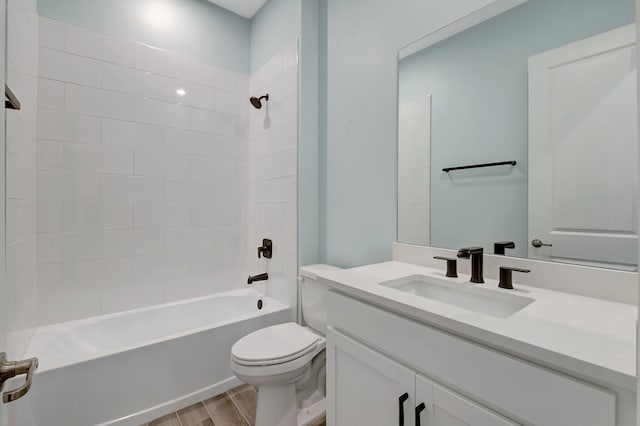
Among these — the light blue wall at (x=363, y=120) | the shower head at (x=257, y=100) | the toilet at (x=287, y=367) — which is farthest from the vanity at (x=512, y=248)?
the shower head at (x=257, y=100)

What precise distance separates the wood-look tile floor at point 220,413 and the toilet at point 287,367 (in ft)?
0.54

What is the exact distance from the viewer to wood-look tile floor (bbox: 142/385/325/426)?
60.5 inches

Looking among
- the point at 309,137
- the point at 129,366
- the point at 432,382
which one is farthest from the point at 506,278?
the point at 129,366

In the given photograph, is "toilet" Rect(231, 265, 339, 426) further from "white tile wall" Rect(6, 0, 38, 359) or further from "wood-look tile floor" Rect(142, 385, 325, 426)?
"white tile wall" Rect(6, 0, 38, 359)

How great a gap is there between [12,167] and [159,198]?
84 centimetres

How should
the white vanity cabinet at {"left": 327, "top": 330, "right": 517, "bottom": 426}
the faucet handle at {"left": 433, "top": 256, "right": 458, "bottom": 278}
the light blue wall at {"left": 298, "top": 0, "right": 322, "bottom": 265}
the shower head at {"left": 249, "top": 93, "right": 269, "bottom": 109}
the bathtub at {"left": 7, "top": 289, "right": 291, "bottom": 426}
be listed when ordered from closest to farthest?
the white vanity cabinet at {"left": 327, "top": 330, "right": 517, "bottom": 426}
the faucet handle at {"left": 433, "top": 256, "right": 458, "bottom": 278}
the bathtub at {"left": 7, "top": 289, "right": 291, "bottom": 426}
the light blue wall at {"left": 298, "top": 0, "right": 322, "bottom": 265}
the shower head at {"left": 249, "top": 93, "right": 269, "bottom": 109}

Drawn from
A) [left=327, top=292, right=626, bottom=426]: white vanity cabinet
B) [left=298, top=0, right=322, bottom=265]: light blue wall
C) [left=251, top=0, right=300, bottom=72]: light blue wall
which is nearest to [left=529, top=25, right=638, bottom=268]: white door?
[left=327, top=292, right=626, bottom=426]: white vanity cabinet

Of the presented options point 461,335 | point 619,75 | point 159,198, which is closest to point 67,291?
point 159,198

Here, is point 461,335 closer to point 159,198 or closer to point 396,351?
point 396,351

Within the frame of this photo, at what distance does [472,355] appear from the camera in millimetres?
695

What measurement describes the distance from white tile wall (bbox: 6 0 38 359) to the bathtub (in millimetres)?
191

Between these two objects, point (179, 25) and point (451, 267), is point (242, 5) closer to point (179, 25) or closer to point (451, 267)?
point (179, 25)

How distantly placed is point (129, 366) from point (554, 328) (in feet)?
6.02

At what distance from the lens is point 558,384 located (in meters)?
0.57
